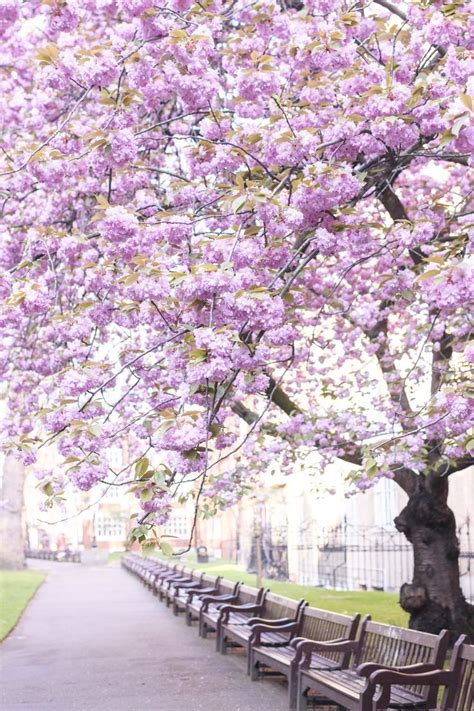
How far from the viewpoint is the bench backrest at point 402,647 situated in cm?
763

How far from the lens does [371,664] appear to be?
752 cm

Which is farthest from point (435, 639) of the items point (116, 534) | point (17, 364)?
point (116, 534)

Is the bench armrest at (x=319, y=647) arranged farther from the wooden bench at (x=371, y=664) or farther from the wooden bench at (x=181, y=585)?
the wooden bench at (x=181, y=585)

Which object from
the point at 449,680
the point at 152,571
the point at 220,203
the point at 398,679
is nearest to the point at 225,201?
the point at 220,203

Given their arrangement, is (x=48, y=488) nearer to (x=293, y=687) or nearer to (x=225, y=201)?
(x=225, y=201)

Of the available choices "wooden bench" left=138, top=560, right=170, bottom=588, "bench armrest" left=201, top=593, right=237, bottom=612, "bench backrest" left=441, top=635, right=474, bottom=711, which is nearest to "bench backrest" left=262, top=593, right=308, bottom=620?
"bench armrest" left=201, top=593, right=237, bottom=612

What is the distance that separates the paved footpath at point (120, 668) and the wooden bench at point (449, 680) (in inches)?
91.7

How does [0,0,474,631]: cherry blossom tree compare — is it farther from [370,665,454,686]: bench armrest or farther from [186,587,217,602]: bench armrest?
[186,587,217,602]: bench armrest

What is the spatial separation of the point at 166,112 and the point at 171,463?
7370 mm

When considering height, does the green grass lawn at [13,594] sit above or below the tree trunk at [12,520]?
below

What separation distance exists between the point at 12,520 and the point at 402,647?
31.9 metres

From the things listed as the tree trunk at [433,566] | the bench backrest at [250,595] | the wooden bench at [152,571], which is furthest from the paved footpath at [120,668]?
the wooden bench at [152,571]

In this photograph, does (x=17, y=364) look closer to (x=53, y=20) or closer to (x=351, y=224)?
(x=53, y=20)

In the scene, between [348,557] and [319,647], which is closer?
[319,647]
